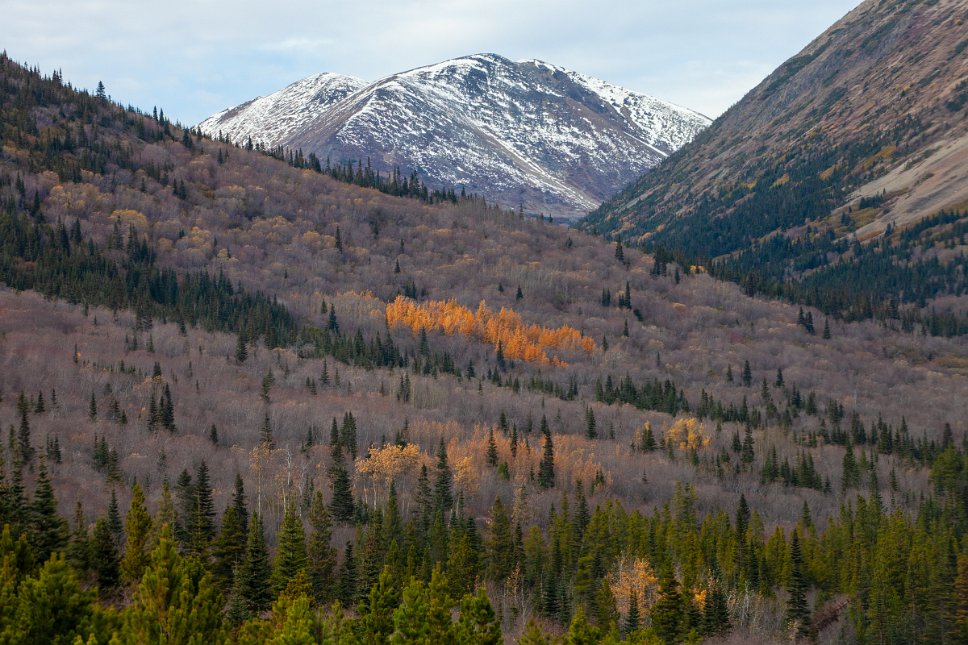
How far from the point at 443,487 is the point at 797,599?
48415 mm

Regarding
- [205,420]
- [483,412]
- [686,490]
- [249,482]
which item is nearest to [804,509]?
[686,490]

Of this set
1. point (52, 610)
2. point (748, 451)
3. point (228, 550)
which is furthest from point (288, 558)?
point (748, 451)

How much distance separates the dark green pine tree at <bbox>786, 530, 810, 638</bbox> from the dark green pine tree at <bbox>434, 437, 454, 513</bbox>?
44303 mm

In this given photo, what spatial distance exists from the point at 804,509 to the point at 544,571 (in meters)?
48.7

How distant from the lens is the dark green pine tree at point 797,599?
4168 inches

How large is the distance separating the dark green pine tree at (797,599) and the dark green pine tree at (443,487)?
4430cm

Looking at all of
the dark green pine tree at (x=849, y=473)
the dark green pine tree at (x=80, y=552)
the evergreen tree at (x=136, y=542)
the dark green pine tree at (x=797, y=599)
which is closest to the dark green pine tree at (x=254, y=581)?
the dark green pine tree at (x=80, y=552)

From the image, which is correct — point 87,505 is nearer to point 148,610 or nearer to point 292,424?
point 292,424

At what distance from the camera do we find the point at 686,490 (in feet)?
470

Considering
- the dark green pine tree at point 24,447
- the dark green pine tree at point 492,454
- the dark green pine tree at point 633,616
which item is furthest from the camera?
the dark green pine tree at point 492,454

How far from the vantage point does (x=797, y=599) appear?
107 m

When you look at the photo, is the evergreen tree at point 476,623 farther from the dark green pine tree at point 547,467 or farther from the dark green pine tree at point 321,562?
the dark green pine tree at point 547,467

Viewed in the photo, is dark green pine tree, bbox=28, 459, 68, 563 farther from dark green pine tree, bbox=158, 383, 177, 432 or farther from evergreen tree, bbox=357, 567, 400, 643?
dark green pine tree, bbox=158, 383, 177, 432

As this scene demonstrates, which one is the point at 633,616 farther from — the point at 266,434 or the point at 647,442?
the point at 647,442
